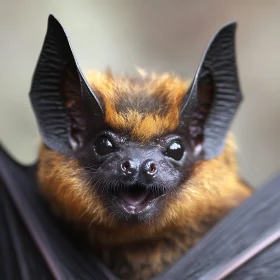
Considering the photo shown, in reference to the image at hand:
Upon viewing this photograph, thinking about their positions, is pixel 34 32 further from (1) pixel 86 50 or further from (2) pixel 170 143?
(2) pixel 170 143

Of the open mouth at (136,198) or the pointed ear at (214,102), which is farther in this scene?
the pointed ear at (214,102)

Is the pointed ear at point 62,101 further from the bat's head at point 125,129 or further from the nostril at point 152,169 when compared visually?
the nostril at point 152,169

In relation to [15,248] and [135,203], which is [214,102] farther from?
[15,248]

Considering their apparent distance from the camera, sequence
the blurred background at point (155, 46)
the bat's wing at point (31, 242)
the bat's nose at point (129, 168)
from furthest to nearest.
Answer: the blurred background at point (155, 46) → the bat's wing at point (31, 242) → the bat's nose at point (129, 168)

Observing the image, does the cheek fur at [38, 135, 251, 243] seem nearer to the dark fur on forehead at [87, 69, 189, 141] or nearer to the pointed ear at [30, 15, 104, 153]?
the pointed ear at [30, 15, 104, 153]


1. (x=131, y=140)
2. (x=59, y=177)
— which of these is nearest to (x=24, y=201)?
(x=59, y=177)

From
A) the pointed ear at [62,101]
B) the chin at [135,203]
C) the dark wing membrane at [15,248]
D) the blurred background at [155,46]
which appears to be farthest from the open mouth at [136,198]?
the blurred background at [155,46]

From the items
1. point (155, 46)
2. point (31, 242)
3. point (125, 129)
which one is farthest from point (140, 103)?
point (155, 46)
